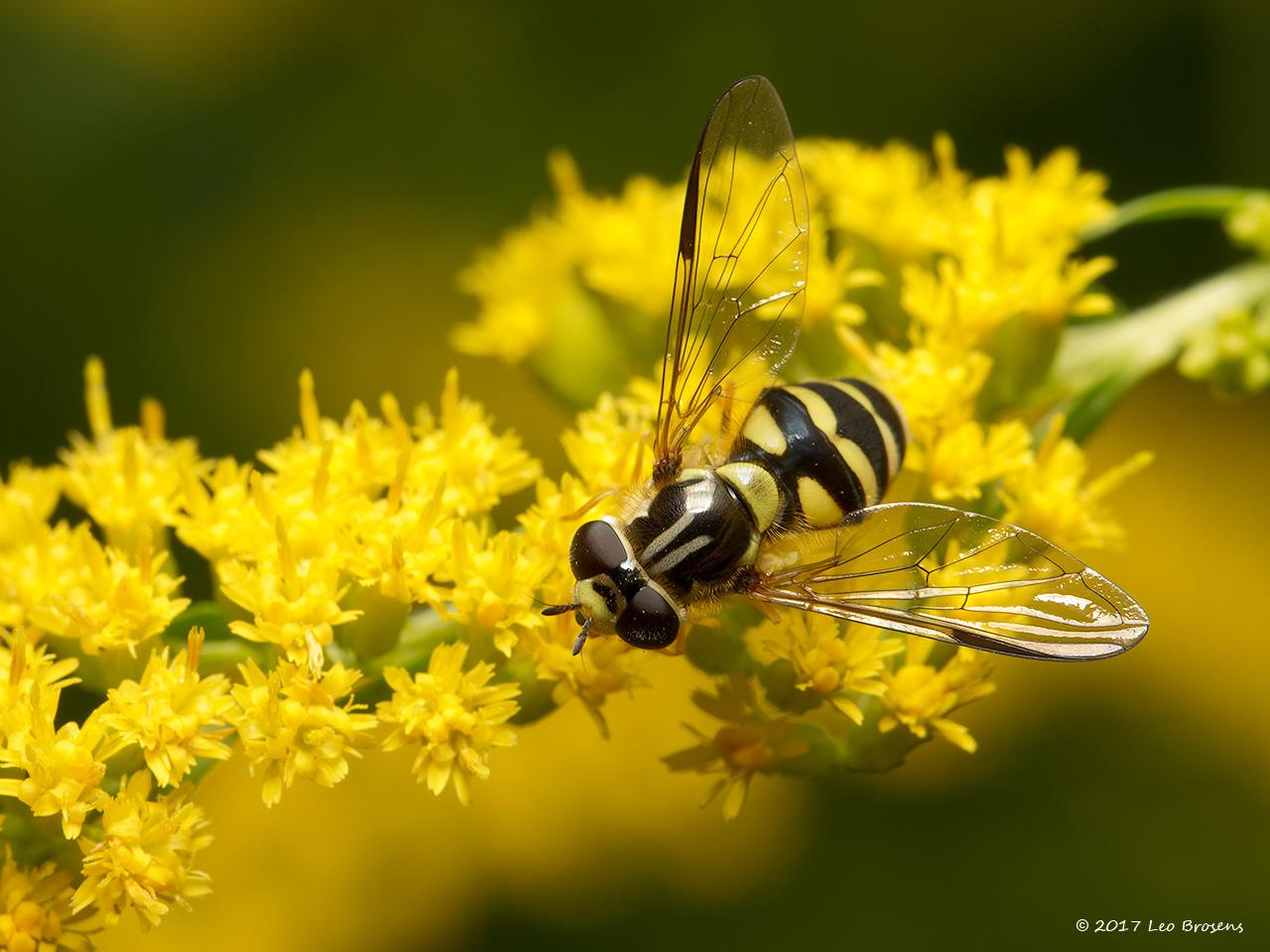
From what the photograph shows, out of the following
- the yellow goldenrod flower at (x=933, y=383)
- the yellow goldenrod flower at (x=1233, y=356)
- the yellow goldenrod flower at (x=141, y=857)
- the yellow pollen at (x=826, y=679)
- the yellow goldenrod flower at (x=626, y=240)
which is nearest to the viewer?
the yellow goldenrod flower at (x=141, y=857)

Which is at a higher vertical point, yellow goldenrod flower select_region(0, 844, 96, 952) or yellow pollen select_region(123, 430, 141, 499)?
yellow pollen select_region(123, 430, 141, 499)

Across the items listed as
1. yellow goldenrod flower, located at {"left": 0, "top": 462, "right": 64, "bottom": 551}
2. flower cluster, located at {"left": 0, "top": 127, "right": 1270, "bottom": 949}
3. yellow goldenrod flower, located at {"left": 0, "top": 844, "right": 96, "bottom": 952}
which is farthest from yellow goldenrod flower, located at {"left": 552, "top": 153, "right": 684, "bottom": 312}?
yellow goldenrod flower, located at {"left": 0, "top": 844, "right": 96, "bottom": 952}

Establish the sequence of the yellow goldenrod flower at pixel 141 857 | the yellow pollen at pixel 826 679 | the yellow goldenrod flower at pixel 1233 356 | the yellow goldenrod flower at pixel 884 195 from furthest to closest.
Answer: the yellow goldenrod flower at pixel 884 195 < the yellow goldenrod flower at pixel 1233 356 < the yellow pollen at pixel 826 679 < the yellow goldenrod flower at pixel 141 857

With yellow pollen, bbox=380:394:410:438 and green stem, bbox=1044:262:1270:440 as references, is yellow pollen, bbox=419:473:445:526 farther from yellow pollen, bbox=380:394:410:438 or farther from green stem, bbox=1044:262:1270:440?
green stem, bbox=1044:262:1270:440

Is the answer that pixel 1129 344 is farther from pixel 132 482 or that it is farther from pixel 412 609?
pixel 132 482

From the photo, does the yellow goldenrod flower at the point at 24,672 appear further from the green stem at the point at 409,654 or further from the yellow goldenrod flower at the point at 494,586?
the yellow goldenrod flower at the point at 494,586


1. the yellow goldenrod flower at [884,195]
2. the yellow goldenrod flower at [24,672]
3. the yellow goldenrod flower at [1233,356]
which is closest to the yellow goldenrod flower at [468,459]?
the yellow goldenrod flower at [24,672]

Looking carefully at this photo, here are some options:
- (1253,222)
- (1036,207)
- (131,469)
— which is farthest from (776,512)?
(1253,222)
